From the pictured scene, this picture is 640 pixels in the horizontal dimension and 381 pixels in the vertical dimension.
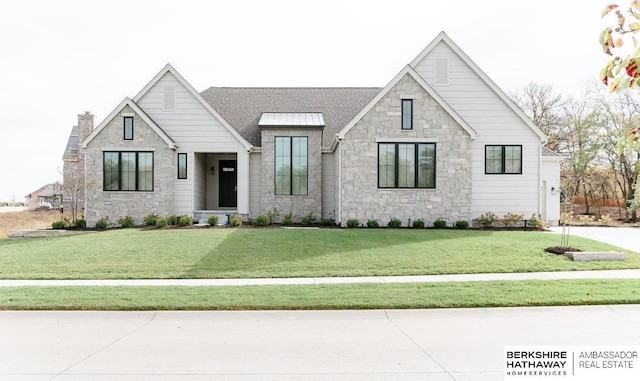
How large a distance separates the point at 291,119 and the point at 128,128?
7604mm

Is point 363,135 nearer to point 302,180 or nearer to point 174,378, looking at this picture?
point 302,180

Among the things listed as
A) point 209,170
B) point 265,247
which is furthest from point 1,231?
point 265,247

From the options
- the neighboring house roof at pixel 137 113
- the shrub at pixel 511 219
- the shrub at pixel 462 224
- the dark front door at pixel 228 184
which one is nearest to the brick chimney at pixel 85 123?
the neighboring house roof at pixel 137 113

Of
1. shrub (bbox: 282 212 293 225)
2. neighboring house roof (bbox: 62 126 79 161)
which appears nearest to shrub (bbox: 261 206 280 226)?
shrub (bbox: 282 212 293 225)

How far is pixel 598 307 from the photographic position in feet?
30.9

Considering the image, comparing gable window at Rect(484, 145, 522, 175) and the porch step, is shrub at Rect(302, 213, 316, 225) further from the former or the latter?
gable window at Rect(484, 145, 522, 175)

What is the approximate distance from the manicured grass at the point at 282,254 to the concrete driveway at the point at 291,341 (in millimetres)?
4007

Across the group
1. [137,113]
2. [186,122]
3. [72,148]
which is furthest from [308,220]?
[72,148]

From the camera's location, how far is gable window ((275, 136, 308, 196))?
23.9m

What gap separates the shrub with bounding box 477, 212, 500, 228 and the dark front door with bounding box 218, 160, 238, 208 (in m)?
12.5

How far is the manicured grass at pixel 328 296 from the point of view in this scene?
949 centimetres

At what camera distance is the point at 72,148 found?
124 ft

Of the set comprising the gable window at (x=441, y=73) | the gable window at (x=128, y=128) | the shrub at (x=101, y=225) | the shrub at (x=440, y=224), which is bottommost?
the shrub at (x=101, y=225)

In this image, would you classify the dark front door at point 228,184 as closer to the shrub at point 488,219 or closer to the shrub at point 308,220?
the shrub at point 308,220
